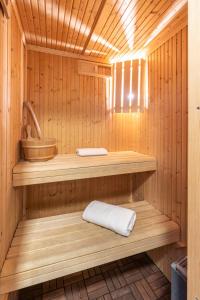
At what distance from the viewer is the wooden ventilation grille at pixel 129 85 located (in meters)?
1.79

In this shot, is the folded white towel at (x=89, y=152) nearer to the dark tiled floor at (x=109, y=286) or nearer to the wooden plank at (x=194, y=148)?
the dark tiled floor at (x=109, y=286)

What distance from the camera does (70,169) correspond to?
4.50ft

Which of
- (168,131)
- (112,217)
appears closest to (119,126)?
(168,131)

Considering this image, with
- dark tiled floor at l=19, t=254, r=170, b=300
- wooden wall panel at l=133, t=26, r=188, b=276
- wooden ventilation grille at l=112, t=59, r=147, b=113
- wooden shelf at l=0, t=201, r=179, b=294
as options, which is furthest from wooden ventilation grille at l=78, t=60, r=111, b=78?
dark tiled floor at l=19, t=254, r=170, b=300

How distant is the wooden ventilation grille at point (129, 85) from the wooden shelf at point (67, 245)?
1.11 metres

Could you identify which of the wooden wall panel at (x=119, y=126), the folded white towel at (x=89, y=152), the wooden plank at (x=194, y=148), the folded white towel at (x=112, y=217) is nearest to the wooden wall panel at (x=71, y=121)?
the wooden wall panel at (x=119, y=126)

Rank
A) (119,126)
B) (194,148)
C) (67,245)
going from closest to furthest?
(194,148) → (67,245) → (119,126)

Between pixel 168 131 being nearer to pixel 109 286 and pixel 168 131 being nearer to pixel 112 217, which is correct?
pixel 112 217

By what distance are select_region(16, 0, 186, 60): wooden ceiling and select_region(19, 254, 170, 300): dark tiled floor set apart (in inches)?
84.4

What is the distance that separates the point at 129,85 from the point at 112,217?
1.31 metres

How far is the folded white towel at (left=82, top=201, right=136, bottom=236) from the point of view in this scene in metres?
1.33

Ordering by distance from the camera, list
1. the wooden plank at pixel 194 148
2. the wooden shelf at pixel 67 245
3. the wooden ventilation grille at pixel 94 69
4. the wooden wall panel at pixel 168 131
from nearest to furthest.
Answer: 1. the wooden plank at pixel 194 148
2. the wooden shelf at pixel 67 245
3. the wooden wall panel at pixel 168 131
4. the wooden ventilation grille at pixel 94 69

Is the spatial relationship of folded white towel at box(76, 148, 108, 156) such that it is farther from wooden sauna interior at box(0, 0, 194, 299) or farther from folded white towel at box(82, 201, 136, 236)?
folded white towel at box(82, 201, 136, 236)

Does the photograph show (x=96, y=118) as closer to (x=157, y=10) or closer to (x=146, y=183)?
(x=146, y=183)
